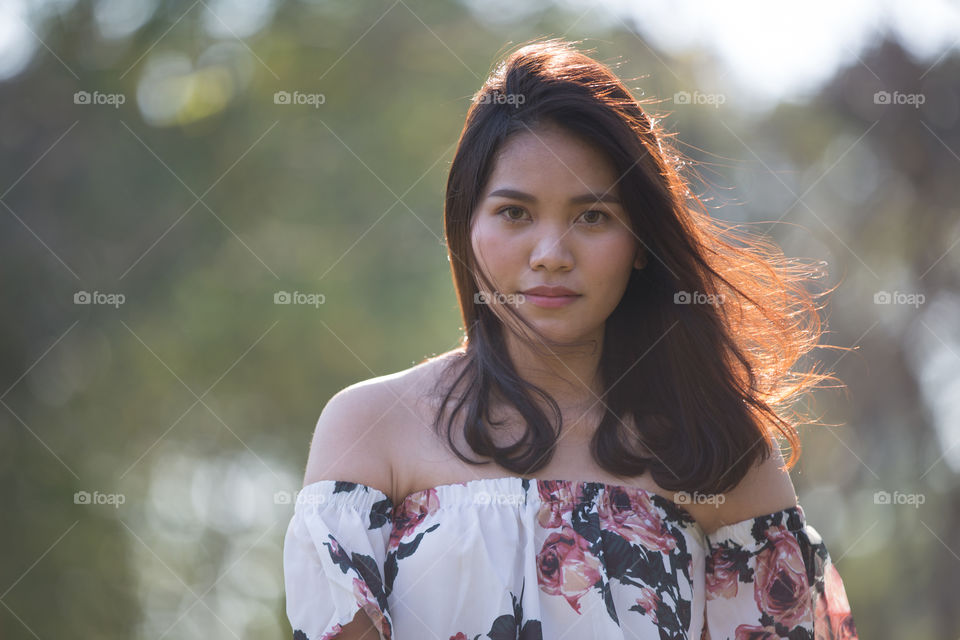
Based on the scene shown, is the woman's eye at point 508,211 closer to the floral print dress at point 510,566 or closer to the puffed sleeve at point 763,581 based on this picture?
the floral print dress at point 510,566

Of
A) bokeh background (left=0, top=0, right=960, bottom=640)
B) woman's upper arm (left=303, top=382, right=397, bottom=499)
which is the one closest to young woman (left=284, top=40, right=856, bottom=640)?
woman's upper arm (left=303, top=382, right=397, bottom=499)

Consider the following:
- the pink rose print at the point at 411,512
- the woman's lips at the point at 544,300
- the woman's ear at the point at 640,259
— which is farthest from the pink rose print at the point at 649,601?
the woman's ear at the point at 640,259

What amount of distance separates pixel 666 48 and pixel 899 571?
3.77m

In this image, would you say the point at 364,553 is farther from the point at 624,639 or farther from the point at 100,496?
the point at 100,496

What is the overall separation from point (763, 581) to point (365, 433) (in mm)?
808

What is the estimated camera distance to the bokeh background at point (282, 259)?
17.3ft

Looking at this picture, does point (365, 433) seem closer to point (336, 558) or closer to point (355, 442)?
point (355, 442)

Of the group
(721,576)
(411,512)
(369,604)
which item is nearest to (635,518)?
(721,576)

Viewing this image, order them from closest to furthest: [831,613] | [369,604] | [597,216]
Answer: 1. [369,604]
2. [597,216]
3. [831,613]

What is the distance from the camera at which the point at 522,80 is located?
5.68 ft

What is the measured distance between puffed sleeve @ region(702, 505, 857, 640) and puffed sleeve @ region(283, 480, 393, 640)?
659 mm

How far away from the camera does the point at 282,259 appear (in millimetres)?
6906

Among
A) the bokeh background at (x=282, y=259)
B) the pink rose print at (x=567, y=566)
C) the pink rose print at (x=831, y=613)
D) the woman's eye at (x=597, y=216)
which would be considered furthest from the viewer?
the bokeh background at (x=282, y=259)

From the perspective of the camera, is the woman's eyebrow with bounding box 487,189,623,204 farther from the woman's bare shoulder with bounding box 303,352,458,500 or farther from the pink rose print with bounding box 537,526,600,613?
the pink rose print with bounding box 537,526,600,613
